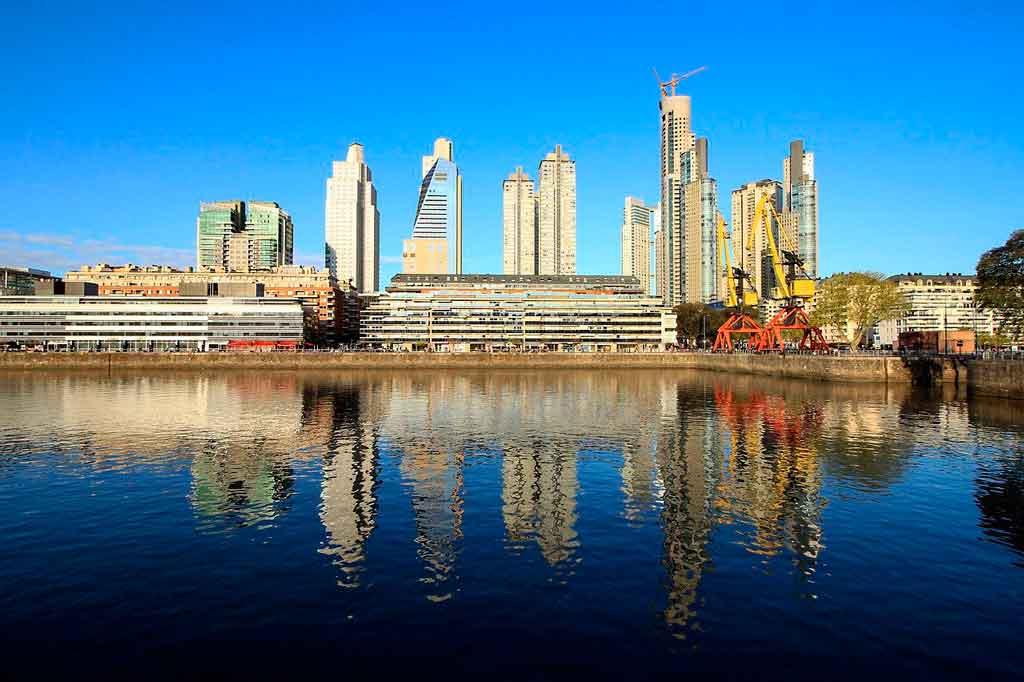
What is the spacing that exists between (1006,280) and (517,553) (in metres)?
80.6

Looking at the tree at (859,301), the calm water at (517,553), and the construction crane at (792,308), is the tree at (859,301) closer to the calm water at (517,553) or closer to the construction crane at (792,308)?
the construction crane at (792,308)

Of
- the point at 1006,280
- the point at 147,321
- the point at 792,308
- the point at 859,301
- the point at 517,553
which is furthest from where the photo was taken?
the point at 147,321

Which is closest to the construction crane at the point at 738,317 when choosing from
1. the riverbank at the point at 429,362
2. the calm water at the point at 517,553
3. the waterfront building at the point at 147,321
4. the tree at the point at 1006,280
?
the riverbank at the point at 429,362

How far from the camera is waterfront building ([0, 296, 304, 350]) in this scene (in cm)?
18688

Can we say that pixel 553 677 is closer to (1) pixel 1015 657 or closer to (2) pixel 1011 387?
(1) pixel 1015 657

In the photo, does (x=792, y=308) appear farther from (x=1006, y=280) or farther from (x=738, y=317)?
(x=1006, y=280)

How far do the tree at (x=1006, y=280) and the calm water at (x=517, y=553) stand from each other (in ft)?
124

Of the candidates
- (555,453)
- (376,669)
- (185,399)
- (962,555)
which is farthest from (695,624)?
(185,399)

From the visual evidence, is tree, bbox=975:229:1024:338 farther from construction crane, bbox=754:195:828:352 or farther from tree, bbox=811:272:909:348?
construction crane, bbox=754:195:828:352

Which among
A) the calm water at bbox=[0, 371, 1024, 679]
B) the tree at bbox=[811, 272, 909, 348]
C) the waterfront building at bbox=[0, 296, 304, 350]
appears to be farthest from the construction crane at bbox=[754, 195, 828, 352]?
the waterfront building at bbox=[0, 296, 304, 350]

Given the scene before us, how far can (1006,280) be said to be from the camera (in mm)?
77250

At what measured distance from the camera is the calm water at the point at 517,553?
15180mm

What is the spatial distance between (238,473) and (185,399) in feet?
157

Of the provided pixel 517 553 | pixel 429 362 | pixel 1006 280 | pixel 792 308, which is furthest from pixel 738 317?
pixel 517 553
